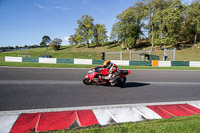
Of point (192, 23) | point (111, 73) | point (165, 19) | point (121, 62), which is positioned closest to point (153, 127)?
point (111, 73)

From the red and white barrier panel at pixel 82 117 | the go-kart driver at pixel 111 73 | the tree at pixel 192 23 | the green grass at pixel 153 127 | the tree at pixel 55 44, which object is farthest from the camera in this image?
the tree at pixel 55 44

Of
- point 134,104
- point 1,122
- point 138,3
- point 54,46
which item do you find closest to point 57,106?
point 1,122

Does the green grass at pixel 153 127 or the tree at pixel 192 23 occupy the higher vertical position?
the tree at pixel 192 23

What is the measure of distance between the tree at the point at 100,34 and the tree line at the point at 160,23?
11534 mm

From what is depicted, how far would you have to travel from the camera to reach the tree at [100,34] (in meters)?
58.8

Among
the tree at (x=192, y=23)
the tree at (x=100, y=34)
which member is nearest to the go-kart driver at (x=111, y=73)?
the tree at (x=192, y=23)

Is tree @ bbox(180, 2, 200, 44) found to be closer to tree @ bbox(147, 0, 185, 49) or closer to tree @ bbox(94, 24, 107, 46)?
tree @ bbox(147, 0, 185, 49)

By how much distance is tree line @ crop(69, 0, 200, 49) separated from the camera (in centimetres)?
3809

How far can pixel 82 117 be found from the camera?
3.28 meters

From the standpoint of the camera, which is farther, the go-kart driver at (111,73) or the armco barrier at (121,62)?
the armco barrier at (121,62)

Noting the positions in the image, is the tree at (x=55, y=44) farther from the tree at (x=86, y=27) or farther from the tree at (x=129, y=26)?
the tree at (x=129, y=26)

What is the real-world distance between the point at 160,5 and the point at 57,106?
46711 millimetres

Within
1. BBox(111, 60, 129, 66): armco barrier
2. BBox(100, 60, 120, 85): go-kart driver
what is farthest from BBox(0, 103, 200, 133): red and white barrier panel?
BBox(111, 60, 129, 66): armco barrier

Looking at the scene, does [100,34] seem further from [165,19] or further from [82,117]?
[82,117]
